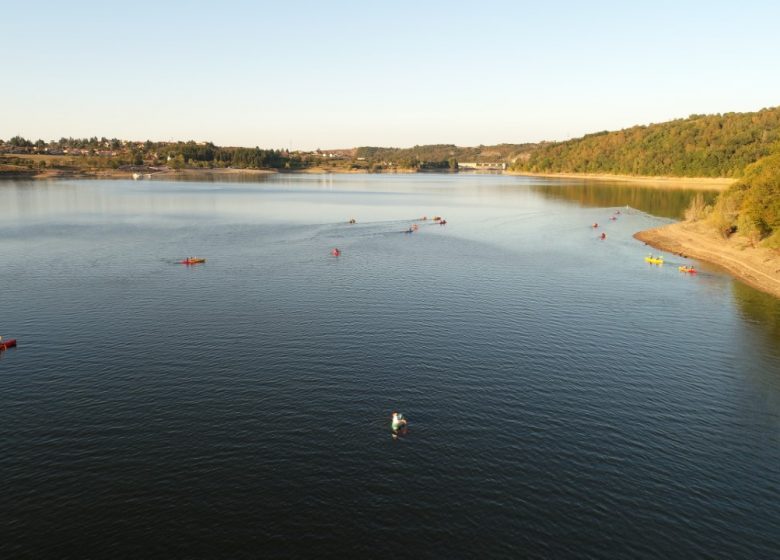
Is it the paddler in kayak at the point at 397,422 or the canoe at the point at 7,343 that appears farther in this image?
the canoe at the point at 7,343

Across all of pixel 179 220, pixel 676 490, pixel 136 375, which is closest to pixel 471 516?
pixel 676 490

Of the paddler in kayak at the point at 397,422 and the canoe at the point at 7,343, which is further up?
the canoe at the point at 7,343

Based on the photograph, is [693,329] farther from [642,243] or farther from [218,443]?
[642,243]

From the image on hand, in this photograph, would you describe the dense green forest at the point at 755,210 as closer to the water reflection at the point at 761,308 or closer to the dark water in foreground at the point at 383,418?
the water reflection at the point at 761,308

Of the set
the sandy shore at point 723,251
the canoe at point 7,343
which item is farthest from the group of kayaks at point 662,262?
the canoe at point 7,343

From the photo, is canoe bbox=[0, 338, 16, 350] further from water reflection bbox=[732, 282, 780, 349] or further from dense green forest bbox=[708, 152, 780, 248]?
dense green forest bbox=[708, 152, 780, 248]

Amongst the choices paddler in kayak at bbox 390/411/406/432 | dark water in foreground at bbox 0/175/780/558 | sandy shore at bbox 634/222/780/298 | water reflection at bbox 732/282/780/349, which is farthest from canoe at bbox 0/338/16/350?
sandy shore at bbox 634/222/780/298

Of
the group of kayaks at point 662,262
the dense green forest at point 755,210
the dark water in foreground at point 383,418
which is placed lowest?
the dark water in foreground at point 383,418
